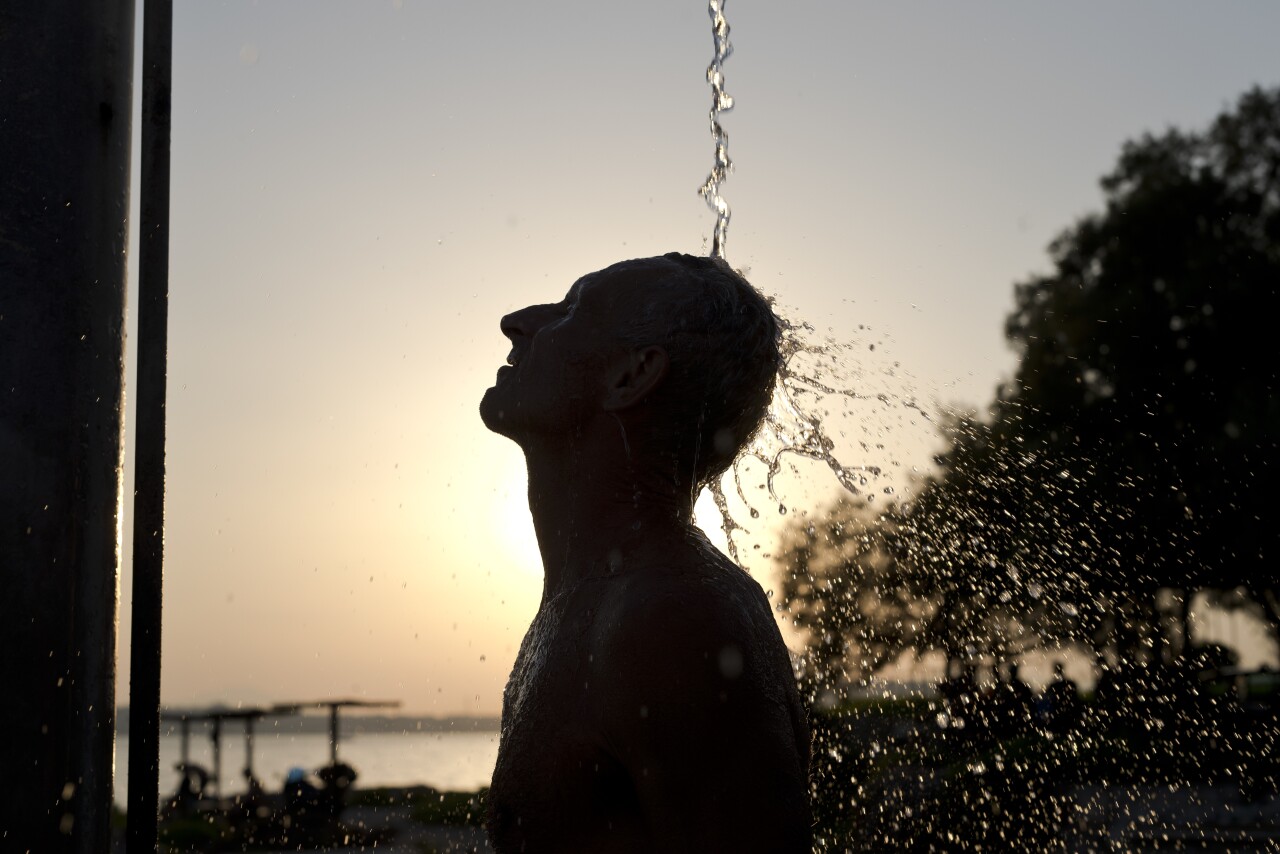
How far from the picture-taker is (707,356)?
2.56 meters

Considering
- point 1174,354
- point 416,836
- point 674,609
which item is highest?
point 1174,354

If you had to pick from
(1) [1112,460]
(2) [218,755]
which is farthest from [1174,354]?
(2) [218,755]

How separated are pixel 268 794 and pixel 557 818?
33.9ft

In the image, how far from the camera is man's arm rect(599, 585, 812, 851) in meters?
1.98

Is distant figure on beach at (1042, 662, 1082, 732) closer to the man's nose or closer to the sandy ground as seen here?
the sandy ground

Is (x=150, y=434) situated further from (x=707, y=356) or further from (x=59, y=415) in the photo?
(x=707, y=356)

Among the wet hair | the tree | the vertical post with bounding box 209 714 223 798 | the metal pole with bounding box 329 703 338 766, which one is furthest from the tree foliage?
the vertical post with bounding box 209 714 223 798

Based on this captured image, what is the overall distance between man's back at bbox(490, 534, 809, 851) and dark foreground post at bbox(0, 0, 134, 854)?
90 centimetres

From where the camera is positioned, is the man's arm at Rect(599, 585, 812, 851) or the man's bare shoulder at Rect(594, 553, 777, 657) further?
the man's bare shoulder at Rect(594, 553, 777, 657)

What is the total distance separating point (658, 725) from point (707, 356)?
2.70 feet

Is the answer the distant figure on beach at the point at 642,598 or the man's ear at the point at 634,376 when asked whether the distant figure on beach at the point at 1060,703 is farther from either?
the man's ear at the point at 634,376

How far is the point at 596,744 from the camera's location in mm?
2189

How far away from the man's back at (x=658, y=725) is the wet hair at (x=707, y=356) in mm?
259

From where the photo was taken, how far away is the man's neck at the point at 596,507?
254cm
